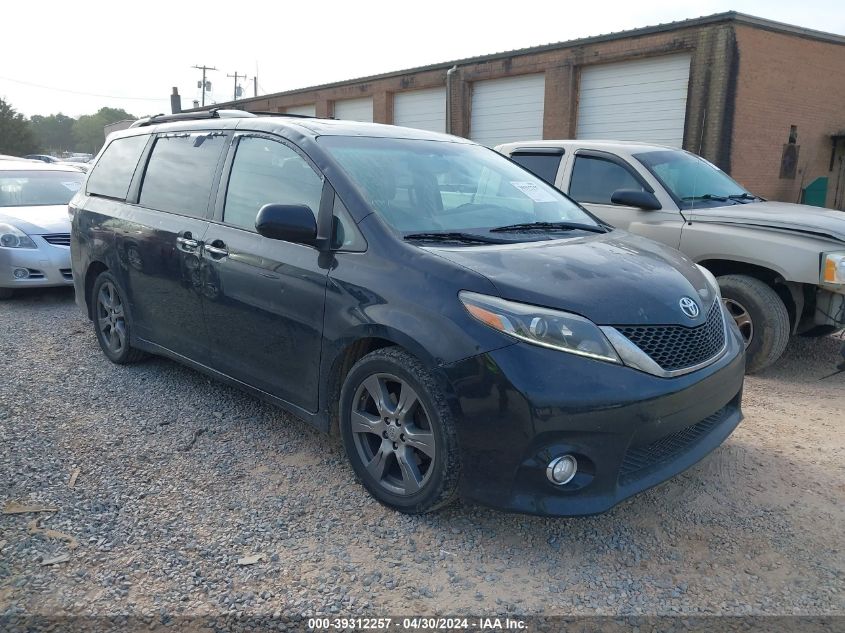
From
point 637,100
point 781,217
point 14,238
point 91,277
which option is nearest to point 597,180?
point 781,217

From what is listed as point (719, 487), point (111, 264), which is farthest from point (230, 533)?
point (111, 264)

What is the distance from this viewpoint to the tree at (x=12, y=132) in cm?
5172

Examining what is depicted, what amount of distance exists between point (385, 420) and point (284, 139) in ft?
5.56

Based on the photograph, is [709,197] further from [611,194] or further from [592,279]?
[592,279]

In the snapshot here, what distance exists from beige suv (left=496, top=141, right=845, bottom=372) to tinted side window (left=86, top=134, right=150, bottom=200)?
3.66 metres

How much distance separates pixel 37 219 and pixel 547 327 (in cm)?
734

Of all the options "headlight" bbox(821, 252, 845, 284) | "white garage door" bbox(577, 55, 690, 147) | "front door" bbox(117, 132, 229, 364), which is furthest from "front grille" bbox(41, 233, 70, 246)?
"white garage door" bbox(577, 55, 690, 147)

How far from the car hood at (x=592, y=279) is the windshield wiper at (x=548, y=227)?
0.74 ft

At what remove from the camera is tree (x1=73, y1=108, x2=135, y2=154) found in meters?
97.2

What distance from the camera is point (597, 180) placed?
6.04 meters

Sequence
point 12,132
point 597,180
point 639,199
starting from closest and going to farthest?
point 639,199, point 597,180, point 12,132

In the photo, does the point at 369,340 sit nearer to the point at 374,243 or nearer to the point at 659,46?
the point at 374,243

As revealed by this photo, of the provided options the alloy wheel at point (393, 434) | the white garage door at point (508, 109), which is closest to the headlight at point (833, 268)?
the alloy wheel at point (393, 434)

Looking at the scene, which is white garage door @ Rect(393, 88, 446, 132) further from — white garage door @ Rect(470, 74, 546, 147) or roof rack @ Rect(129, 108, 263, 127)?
roof rack @ Rect(129, 108, 263, 127)
